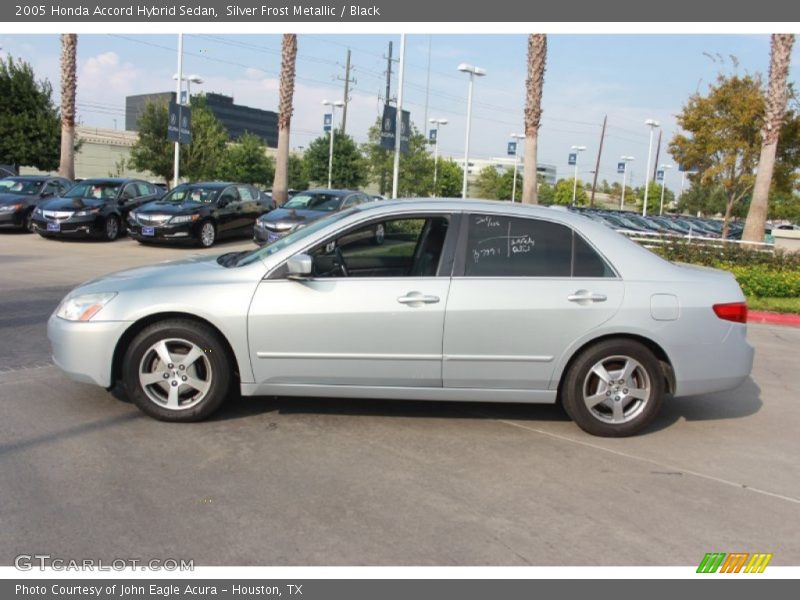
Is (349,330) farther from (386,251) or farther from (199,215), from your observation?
(199,215)

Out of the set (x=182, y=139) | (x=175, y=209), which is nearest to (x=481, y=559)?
(x=175, y=209)

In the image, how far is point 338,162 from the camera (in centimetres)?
4972

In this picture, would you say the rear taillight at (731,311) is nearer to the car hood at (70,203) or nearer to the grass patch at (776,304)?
the grass patch at (776,304)

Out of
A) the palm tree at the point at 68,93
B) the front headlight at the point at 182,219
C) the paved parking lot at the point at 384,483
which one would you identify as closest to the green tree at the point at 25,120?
the palm tree at the point at 68,93

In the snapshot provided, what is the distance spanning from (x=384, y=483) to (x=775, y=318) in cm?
951

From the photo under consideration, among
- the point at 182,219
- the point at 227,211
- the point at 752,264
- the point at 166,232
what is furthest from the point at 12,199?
the point at 752,264

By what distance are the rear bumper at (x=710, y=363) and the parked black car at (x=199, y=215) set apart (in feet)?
48.8

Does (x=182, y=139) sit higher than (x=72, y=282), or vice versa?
(x=182, y=139)

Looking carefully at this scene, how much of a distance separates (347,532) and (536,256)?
2542mm

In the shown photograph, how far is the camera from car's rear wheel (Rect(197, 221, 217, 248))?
733 inches

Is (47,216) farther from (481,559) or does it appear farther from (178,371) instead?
(481,559)

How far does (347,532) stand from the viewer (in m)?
3.73

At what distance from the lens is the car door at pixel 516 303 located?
5129mm

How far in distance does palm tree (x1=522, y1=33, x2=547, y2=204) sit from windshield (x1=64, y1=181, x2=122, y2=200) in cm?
1178
